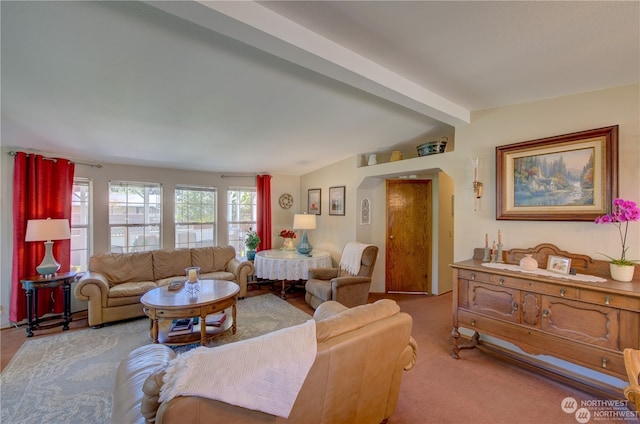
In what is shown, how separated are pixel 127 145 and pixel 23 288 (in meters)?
2.04

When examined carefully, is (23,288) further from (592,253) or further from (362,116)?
(592,253)

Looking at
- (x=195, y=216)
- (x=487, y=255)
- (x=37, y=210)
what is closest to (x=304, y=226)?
(x=195, y=216)

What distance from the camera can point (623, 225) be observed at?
2.08m

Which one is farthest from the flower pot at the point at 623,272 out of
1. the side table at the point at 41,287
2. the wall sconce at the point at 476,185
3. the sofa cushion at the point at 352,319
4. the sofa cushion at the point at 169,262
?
the side table at the point at 41,287

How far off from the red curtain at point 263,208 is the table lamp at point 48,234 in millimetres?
2739

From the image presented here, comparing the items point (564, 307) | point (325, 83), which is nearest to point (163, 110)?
point (325, 83)

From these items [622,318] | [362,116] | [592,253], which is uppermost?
[362,116]

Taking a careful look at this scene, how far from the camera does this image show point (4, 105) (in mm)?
2227

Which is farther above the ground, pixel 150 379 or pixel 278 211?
pixel 278 211

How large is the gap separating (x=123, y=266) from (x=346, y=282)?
10.2 ft

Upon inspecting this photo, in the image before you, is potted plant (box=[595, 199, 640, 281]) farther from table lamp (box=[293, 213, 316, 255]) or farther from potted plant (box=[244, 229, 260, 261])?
potted plant (box=[244, 229, 260, 261])

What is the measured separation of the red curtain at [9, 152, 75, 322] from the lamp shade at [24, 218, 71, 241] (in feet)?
0.81

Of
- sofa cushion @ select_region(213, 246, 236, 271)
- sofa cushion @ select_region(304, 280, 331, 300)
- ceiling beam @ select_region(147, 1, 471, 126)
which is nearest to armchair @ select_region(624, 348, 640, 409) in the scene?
ceiling beam @ select_region(147, 1, 471, 126)

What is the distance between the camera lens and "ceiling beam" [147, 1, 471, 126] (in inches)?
A: 51.4
